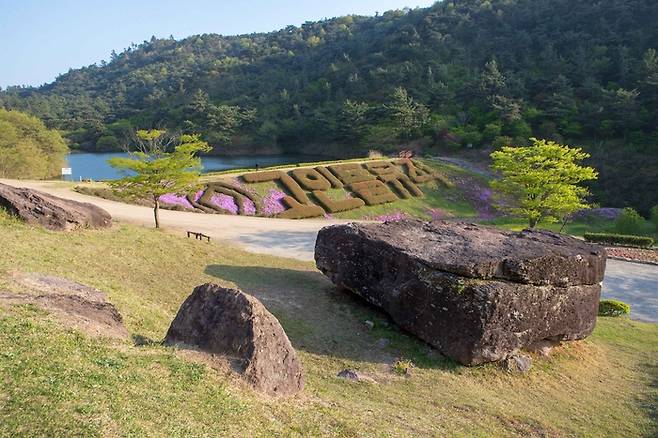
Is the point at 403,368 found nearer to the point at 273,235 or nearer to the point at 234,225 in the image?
the point at 273,235

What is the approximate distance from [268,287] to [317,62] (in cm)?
9978

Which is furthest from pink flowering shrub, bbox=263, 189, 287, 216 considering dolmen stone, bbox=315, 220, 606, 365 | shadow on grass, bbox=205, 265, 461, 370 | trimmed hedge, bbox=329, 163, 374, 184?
dolmen stone, bbox=315, 220, 606, 365

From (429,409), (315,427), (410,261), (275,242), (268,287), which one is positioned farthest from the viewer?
(275,242)

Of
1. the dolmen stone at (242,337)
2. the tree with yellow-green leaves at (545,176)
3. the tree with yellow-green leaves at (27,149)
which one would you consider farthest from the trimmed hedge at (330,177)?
the dolmen stone at (242,337)

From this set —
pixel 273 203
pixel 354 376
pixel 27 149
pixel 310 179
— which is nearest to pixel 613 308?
pixel 354 376

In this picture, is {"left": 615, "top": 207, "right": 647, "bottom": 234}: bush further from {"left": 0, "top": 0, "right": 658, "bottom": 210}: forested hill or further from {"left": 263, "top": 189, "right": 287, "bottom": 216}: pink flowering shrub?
{"left": 263, "top": 189, "right": 287, "bottom": 216}: pink flowering shrub

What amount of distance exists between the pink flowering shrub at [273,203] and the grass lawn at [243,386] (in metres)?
12.2

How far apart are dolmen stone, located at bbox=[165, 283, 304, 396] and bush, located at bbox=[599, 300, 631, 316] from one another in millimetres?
14848

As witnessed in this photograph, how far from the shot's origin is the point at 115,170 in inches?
2237

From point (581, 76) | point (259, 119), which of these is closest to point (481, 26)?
point (581, 76)

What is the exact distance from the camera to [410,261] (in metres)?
13.2

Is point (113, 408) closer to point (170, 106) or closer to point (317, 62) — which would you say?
point (170, 106)

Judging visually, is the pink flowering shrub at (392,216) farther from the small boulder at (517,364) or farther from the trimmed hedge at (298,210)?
the small boulder at (517,364)

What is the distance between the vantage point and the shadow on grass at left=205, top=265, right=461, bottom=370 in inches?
480
